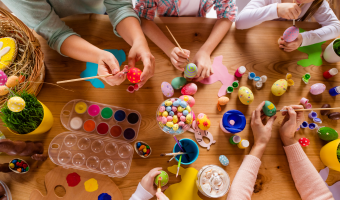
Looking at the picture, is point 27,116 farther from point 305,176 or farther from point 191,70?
point 305,176

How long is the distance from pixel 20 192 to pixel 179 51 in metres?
0.98

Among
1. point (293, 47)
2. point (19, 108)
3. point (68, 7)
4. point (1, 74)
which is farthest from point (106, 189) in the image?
point (293, 47)

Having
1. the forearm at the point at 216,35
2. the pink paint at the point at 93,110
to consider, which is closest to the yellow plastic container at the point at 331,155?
the forearm at the point at 216,35

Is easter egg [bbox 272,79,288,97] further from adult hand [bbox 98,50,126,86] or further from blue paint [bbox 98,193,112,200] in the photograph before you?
blue paint [bbox 98,193,112,200]

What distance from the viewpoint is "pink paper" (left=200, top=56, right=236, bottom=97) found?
951 mm

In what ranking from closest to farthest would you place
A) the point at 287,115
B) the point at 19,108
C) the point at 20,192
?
1. the point at 19,108
2. the point at 20,192
3. the point at 287,115

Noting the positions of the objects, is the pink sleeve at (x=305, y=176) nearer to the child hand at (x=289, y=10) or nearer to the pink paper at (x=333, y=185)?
the pink paper at (x=333, y=185)

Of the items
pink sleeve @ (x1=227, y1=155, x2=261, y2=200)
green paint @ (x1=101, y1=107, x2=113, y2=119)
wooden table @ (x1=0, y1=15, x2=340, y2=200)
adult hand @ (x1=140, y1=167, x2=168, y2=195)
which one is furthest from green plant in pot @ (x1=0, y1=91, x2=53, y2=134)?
pink sleeve @ (x1=227, y1=155, x2=261, y2=200)

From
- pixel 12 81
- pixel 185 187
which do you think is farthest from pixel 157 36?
pixel 185 187

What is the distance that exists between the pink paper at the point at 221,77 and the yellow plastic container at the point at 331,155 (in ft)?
1.78

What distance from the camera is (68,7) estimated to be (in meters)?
0.93

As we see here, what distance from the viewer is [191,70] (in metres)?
0.85

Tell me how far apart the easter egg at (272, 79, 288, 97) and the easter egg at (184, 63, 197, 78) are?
44cm

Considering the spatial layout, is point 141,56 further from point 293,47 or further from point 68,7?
point 293,47
